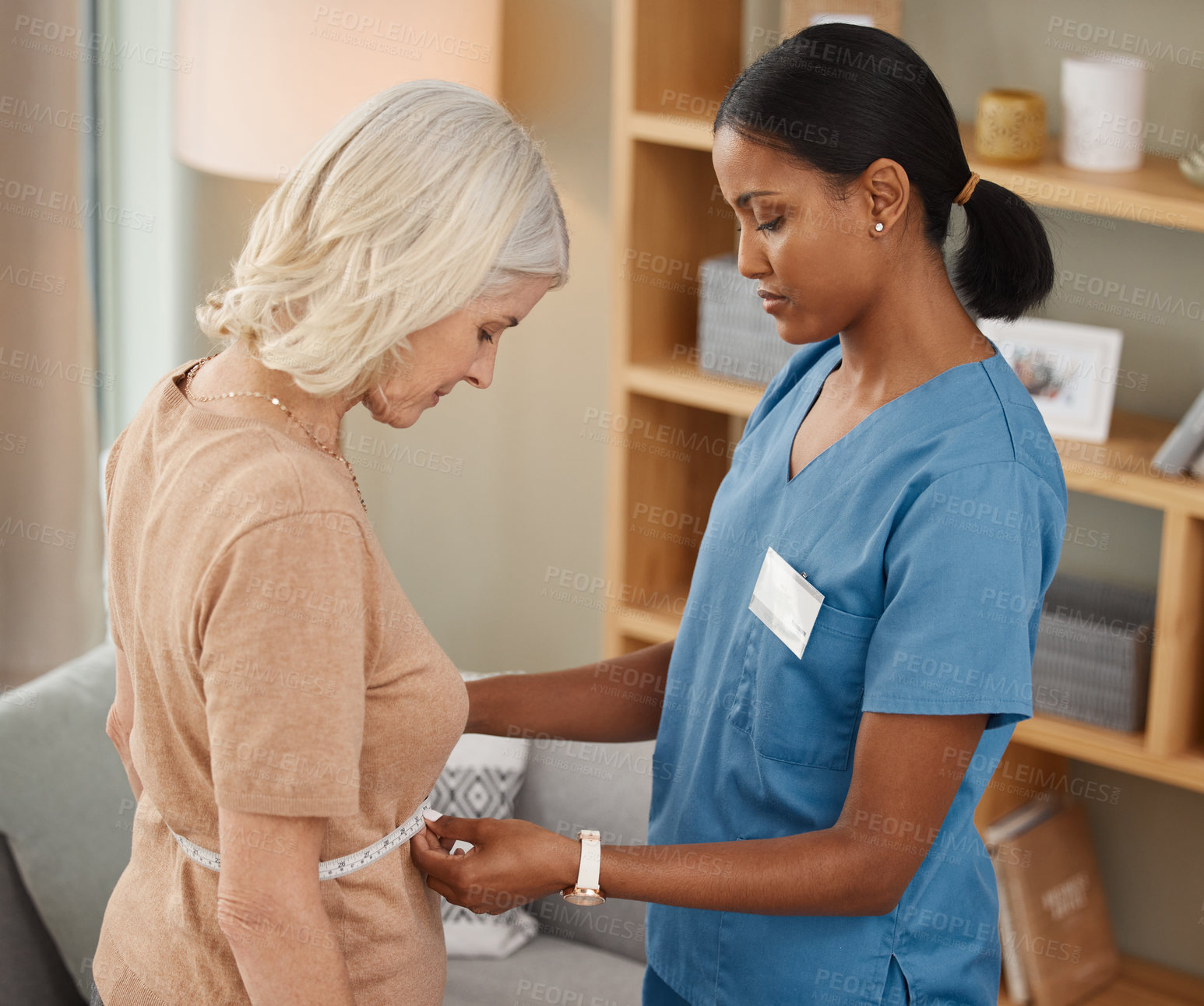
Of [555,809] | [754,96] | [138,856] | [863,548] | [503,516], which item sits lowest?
[555,809]

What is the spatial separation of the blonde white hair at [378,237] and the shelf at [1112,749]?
1.41 metres

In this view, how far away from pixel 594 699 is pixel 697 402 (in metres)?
0.87

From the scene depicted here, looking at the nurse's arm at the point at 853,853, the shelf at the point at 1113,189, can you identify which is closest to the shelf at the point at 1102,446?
the shelf at the point at 1113,189

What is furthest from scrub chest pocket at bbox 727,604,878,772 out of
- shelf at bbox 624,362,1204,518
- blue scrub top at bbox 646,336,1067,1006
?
shelf at bbox 624,362,1204,518

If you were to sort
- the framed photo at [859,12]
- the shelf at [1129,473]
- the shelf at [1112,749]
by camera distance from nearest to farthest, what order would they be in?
the shelf at [1129,473] → the shelf at [1112,749] → the framed photo at [859,12]

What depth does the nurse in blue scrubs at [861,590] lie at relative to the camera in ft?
3.71

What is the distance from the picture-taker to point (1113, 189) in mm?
1888

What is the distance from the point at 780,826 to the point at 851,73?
69 cm

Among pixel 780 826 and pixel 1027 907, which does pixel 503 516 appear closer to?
pixel 1027 907

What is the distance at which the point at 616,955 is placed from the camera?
2.28 meters

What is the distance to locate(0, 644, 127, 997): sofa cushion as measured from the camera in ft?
6.51

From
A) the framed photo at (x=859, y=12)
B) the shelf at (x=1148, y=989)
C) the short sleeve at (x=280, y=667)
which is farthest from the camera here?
the shelf at (x=1148, y=989)

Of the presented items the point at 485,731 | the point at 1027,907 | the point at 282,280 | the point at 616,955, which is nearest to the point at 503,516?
the point at 616,955

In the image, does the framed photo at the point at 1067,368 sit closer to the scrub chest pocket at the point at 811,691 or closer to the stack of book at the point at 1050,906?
the stack of book at the point at 1050,906
